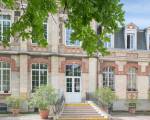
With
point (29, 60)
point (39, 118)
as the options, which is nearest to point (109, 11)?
point (39, 118)

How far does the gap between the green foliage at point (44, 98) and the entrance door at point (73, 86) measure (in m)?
4.75

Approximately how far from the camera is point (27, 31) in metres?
8.14

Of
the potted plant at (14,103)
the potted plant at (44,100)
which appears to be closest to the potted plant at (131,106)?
the potted plant at (44,100)

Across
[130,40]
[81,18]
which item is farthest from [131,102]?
[81,18]

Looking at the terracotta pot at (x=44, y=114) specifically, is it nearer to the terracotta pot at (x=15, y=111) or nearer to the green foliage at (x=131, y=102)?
the terracotta pot at (x=15, y=111)

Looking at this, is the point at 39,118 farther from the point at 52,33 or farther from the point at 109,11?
the point at 109,11

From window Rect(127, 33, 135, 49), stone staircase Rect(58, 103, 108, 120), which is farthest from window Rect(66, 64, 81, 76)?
window Rect(127, 33, 135, 49)

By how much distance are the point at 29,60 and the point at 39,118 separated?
19.3ft

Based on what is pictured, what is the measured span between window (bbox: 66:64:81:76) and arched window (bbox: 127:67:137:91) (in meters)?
4.41

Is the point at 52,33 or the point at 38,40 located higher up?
the point at 52,33

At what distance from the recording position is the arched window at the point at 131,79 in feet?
109

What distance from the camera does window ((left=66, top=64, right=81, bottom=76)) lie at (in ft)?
104

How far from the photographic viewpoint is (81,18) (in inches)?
269

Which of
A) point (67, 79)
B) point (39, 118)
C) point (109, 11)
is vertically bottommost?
point (39, 118)
